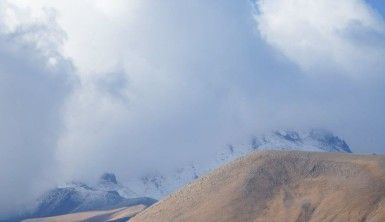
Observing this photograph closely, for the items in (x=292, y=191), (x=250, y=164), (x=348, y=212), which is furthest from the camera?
(x=250, y=164)

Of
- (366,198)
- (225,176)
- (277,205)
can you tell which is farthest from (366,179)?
(225,176)

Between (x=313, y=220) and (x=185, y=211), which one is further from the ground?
(x=185, y=211)

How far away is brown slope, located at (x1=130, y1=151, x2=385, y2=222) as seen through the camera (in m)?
174

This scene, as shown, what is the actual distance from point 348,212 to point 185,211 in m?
37.1

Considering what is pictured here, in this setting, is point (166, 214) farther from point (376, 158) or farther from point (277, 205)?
point (376, 158)

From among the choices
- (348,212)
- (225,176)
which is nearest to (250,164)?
(225,176)

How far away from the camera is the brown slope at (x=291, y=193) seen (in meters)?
174

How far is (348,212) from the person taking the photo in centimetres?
17162

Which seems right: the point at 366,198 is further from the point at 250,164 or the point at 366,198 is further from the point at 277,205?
the point at 250,164

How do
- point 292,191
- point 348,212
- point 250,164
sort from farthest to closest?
point 250,164 → point 292,191 → point 348,212

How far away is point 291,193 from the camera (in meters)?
184

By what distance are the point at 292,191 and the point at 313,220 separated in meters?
11.7

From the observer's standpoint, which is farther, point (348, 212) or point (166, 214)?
point (166, 214)

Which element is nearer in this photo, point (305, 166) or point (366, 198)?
point (366, 198)
